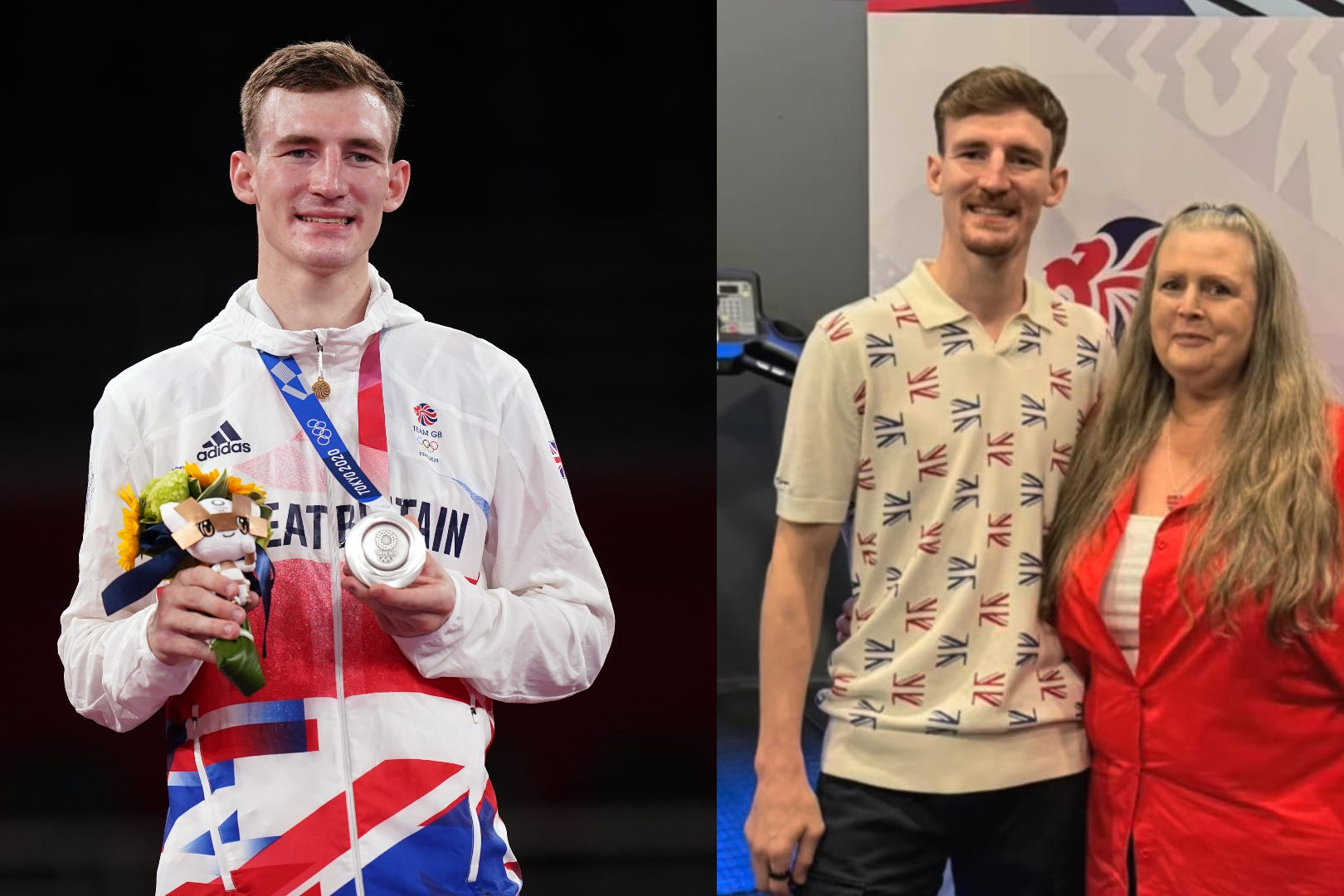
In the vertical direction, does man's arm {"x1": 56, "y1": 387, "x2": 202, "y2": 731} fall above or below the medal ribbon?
below

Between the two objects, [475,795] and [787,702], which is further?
[787,702]

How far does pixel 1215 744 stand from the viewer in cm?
198

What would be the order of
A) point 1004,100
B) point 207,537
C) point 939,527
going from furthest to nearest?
point 1004,100 → point 939,527 → point 207,537

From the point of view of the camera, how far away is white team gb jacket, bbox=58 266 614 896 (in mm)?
1823

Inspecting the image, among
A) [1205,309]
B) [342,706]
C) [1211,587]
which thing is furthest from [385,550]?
[1205,309]

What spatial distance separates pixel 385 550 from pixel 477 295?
878mm

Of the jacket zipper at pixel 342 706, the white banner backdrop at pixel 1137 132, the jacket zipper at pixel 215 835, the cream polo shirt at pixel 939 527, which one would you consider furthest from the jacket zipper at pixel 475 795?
the white banner backdrop at pixel 1137 132

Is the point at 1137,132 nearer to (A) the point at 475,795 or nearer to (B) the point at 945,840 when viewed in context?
(B) the point at 945,840

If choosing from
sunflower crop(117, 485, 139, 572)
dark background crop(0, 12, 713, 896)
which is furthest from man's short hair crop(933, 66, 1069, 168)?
sunflower crop(117, 485, 139, 572)

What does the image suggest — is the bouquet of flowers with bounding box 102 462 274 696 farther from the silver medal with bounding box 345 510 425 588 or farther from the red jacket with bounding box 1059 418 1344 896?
the red jacket with bounding box 1059 418 1344 896

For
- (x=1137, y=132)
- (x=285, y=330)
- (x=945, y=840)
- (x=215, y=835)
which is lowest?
(x=945, y=840)

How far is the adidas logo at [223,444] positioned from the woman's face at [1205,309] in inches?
57.0

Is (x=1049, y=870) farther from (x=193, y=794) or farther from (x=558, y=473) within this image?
(x=193, y=794)

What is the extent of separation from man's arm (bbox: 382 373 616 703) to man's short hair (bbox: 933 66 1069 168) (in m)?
0.87
